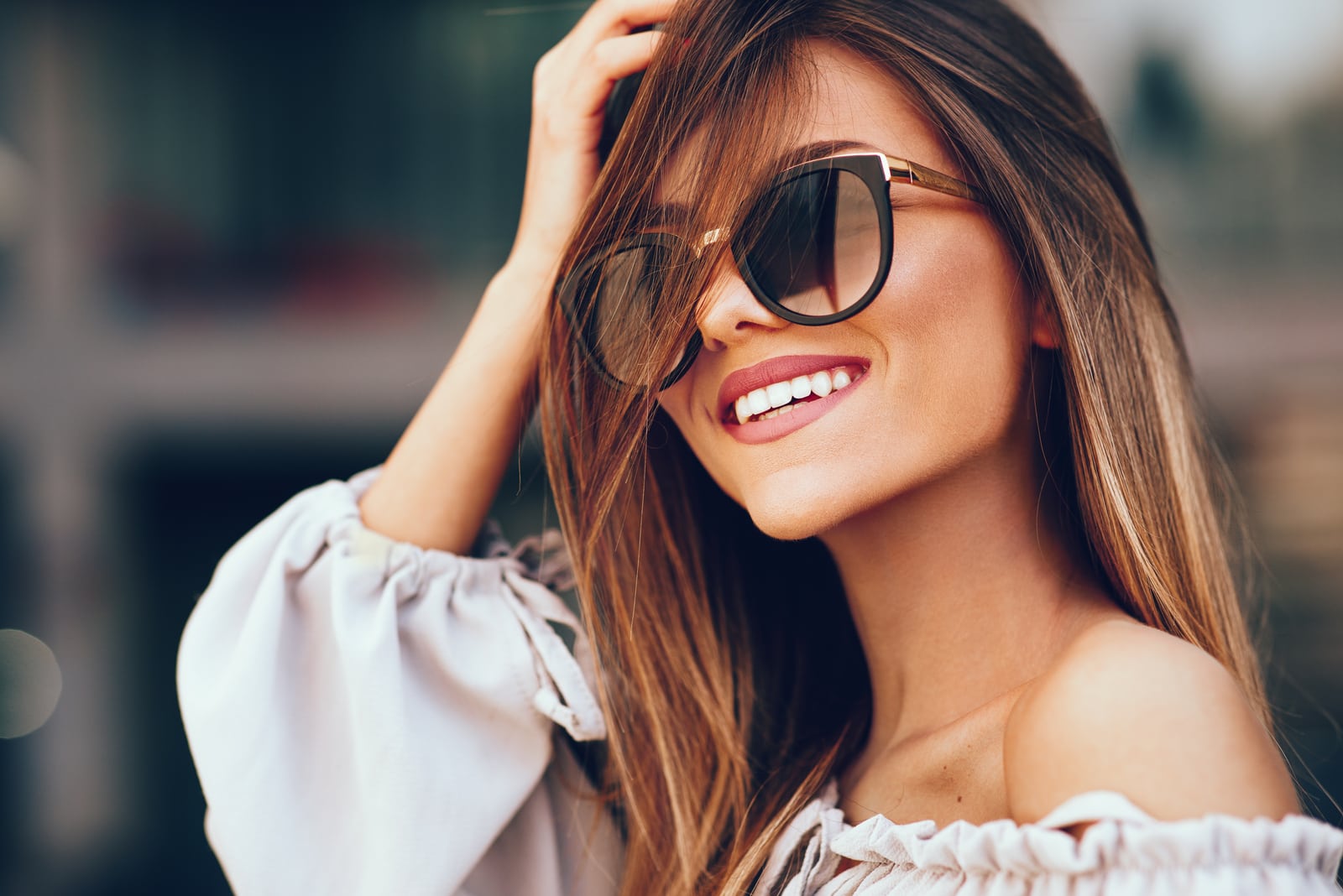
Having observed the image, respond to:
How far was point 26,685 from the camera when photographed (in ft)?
15.7

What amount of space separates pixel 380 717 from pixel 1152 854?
82cm

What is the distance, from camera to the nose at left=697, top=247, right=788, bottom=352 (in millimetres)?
1066

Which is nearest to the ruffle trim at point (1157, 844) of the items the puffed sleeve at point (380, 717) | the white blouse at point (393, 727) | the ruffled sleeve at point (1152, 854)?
the ruffled sleeve at point (1152, 854)

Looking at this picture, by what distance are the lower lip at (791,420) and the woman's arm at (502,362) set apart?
0.35 m

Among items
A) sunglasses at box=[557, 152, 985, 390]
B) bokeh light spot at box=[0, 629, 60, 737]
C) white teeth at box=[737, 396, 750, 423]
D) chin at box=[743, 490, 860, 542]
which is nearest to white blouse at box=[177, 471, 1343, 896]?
chin at box=[743, 490, 860, 542]

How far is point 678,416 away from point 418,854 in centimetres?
56

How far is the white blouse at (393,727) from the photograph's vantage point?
1211 mm

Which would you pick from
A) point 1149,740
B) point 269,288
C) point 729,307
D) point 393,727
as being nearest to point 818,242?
point 729,307

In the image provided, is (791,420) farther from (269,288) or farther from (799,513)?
(269,288)

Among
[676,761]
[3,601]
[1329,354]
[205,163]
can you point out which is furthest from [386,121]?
[676,761]

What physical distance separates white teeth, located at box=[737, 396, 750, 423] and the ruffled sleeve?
18.4 inches

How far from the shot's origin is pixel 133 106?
17.5 ft

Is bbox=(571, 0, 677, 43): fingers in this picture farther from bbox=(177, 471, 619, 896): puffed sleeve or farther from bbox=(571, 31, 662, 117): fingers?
bbox=(177, 471, 619, 896): puffed sleeve

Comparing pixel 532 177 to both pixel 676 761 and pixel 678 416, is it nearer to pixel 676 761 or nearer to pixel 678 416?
pixel 678 416
